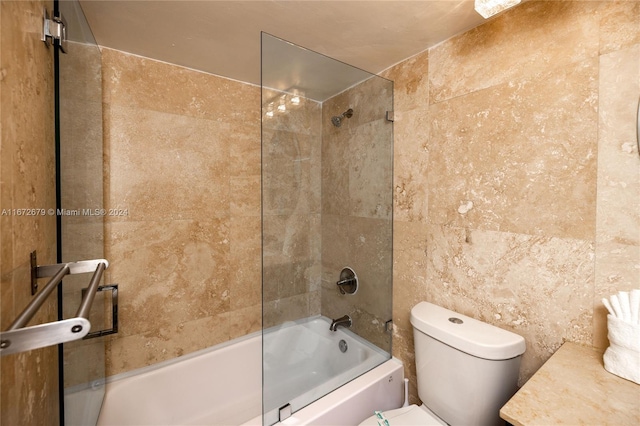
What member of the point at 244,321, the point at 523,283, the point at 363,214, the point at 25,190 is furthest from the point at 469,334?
the point at 25,190

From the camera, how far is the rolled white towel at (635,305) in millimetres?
768

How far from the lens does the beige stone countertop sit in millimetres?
679

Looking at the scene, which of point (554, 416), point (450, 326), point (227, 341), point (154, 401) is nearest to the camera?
point (554, 416)

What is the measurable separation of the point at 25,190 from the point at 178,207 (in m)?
0.93

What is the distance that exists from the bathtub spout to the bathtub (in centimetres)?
3

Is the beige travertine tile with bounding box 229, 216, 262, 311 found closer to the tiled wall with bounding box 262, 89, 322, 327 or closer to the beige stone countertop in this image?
the tiled wall with bounding box 262, 89, 322, 327

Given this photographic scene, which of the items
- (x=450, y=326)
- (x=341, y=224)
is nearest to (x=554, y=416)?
(x=450, y=326)

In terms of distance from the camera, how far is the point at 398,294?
157cm

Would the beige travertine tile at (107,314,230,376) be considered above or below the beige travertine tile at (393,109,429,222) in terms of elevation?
below

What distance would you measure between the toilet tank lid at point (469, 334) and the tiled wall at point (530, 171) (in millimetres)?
85

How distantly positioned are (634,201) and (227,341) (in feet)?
6.90

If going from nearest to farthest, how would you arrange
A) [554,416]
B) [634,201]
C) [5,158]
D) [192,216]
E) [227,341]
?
[5,158], [554,416], [634,201], [192,216], [227,341]

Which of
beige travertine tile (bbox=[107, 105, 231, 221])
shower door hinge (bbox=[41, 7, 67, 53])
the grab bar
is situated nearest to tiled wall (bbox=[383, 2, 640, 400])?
beige travertine tile (bbox=[107, 105, 231, 221])

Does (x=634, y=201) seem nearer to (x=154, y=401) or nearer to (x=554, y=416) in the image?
(x=554, y=416)
